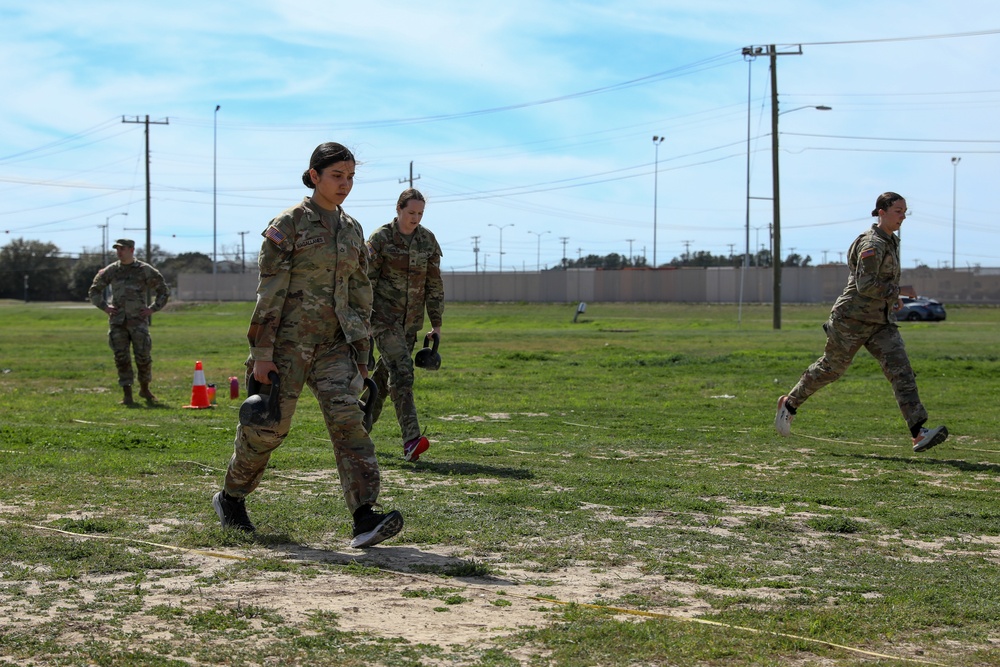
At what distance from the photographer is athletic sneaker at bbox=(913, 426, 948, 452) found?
9703 mm

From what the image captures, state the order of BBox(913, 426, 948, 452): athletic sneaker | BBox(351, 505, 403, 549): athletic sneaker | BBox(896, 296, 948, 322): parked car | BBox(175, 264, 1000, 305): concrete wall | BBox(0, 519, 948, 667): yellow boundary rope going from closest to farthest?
BBox(0, 519, 948, 667): yellow boundary rope → BBox(351, 505, 403, 549): athletic sneaker → BBox(913, 426, 948, 452): athletic sneaker → BBox(896, 296, 948, 322): parked car → BBox(175, 264, 1000, 305): concrete wall

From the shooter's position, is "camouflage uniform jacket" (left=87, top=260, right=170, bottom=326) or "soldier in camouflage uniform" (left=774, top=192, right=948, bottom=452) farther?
"camouflage uniform jacket" (left=87, top=260, right=170, bottom=326)

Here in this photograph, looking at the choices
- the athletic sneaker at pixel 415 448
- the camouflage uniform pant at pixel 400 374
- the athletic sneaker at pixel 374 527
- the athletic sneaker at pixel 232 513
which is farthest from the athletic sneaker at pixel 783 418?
the athletic sneaker at pixel 232 513

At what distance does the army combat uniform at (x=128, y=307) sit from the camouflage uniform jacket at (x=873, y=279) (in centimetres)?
891

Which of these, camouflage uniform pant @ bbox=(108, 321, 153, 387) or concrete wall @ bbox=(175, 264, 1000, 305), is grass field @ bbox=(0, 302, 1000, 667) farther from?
concrete wall @ bbox=(175, 264, 1000, 305)


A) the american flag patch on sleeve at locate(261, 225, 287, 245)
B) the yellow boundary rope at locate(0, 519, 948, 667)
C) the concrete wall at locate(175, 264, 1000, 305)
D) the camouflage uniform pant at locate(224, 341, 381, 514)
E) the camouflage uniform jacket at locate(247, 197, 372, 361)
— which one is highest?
the concrete wall at locate(175, 264, 1000, 305)

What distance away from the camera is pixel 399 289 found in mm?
9594

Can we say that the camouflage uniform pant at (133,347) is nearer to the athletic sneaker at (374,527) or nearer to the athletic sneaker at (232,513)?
the athletic sneaker at (232,513)

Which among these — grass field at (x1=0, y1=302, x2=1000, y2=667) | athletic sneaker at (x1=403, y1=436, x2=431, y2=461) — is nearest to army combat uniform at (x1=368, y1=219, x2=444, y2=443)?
athletic sneaker at (x1=403, y1=436, x2=431, y2=461)

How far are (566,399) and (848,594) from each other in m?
10.2

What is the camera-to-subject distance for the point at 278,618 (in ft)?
15.2

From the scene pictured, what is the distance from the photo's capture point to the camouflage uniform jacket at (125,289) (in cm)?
1506

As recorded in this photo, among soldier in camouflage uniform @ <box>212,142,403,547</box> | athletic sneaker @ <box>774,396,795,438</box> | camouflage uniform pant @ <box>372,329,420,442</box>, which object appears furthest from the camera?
athletic sneaker @ <box>774,396,795,438</box>

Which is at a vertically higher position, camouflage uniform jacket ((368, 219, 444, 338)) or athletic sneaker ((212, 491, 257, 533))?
camouflage uniform jacket ((368, 219, 444, 338))
